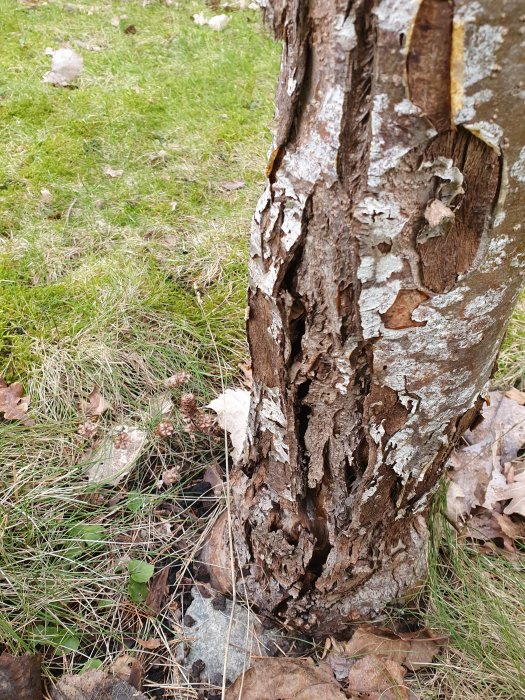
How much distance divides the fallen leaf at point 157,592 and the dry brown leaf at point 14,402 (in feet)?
2.57

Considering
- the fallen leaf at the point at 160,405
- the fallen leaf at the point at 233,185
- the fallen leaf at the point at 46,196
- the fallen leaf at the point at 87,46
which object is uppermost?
the fallen leaf at the point at 87,46

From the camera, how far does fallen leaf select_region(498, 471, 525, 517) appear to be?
1.81 m

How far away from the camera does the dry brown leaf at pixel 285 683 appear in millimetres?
1396

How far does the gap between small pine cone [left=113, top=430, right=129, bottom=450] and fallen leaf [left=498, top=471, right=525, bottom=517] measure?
1.34 meters

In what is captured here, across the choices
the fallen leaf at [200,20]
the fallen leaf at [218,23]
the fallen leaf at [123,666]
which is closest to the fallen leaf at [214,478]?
the fallen leaf at [123,666]

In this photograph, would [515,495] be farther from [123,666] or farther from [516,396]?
[123,666]

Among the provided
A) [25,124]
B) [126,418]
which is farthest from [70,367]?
[25,124]

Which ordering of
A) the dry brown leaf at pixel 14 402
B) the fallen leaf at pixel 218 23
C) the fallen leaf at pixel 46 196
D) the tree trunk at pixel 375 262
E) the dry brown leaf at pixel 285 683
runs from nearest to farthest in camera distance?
the tree trunk at pixel 375 262
the dry brown leaf at pixel 285 683
the dry brown leaf at pixel 14 402
the fallen leaf at pixel 46 196
the fallen leaf at pixel 218 23

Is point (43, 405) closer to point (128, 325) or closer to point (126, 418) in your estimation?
point (126, 418)

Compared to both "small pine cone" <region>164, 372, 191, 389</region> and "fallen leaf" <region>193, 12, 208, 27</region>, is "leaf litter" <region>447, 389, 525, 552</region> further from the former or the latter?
"fallen leaf" <region>193, 12, 208, 27</region>

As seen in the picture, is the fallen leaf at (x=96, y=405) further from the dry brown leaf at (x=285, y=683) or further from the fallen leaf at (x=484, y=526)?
the fallen leaf at (x=484, y=526)

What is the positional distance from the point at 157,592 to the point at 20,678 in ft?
1.39

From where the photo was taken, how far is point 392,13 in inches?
25.5

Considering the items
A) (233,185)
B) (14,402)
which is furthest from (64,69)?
(14,402)
